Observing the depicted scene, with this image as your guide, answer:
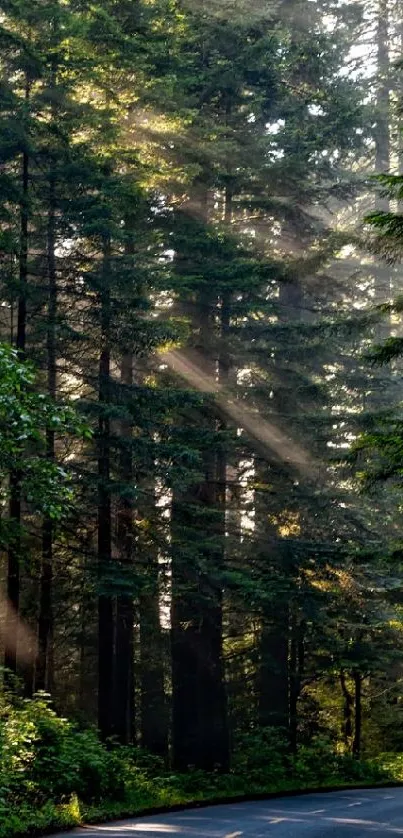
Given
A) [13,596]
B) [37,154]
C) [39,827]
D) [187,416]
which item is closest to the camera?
[39,827]

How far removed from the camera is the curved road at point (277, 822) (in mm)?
15125

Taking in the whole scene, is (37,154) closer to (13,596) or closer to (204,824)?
(13,596)

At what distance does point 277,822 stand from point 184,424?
12030 mm

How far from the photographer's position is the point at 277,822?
17109mm

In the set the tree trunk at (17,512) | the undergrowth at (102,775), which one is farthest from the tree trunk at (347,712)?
the tree trunk at (17,512)

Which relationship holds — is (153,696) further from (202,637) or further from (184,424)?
(184,424)

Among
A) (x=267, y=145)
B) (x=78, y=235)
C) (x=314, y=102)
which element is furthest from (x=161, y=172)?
(x=314, y=102)

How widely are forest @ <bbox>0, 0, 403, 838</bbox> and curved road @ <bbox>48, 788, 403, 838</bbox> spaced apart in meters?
1.12

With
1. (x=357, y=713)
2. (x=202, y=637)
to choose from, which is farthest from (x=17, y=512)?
(x=357, y=713)

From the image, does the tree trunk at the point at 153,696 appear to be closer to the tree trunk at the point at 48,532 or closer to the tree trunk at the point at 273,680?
the tree trunk at the point at 273,680

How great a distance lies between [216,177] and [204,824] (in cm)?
1728

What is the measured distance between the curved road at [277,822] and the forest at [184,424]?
112cm

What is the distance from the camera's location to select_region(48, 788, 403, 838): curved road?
595 inches

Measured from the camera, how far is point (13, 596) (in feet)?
69.9
